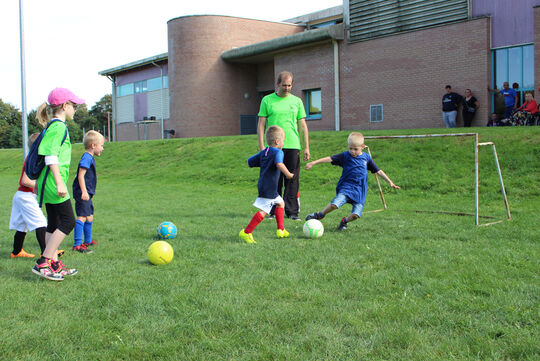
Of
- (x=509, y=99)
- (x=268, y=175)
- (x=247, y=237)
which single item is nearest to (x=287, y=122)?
(x=268, y=175)

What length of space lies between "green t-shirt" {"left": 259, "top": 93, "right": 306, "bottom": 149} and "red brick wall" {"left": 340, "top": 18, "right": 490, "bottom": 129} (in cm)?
1479

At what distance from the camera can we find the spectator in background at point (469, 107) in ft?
65.5

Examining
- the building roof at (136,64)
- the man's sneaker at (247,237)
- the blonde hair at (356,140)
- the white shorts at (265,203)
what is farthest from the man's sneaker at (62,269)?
the building roof at (136,64)

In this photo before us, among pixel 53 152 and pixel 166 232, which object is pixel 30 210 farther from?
pixel 166 232

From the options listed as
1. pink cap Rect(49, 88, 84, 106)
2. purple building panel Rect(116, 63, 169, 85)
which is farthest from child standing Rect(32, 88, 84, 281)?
purple building panel Rect(116, 63, 169, 85)

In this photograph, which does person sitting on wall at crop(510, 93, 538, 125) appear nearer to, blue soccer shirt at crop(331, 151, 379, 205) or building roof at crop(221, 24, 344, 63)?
building roof at crop(221, 24, 344, 63)

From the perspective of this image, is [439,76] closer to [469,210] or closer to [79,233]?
[469,210]

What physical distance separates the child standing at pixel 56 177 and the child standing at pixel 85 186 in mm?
978

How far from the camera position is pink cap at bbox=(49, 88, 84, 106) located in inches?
181

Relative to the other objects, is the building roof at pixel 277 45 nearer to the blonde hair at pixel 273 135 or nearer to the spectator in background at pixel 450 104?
the spectator in background at pixel 450 104

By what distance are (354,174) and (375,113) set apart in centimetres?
1754

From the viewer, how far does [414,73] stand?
71.9 feet

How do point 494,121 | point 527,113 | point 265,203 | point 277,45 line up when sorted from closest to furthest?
1. point 265,203
2. point 527,113
3. point 494,121
4. point 277,45

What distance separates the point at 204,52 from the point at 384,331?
98.0ft
